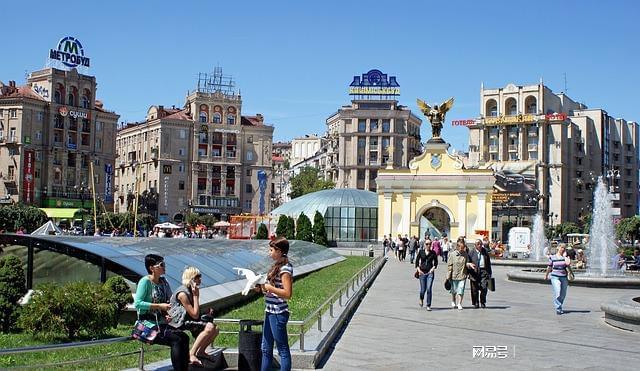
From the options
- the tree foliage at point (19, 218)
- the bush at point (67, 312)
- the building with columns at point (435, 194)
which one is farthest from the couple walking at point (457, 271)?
the tree foliage at point (19, 218)

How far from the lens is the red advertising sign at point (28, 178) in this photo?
82938mm

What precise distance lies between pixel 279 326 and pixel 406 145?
112 meters

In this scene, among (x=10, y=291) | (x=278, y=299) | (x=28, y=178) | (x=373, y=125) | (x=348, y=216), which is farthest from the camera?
(x=373, y=125)

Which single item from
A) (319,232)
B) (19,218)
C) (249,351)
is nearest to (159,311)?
(249,351)

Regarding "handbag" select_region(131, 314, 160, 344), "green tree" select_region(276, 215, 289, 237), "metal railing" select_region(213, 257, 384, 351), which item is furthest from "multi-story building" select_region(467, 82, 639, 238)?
"handbag" select_region(131, 314, 160, 344)

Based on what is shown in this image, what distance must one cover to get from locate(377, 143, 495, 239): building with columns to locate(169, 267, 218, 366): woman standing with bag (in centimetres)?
5774

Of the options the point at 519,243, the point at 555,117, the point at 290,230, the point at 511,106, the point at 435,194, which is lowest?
the point at 519,243

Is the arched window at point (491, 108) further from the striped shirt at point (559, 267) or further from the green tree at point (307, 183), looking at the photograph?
the striped shirt at point (559, 267)

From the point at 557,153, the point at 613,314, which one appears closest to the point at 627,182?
the point at 557,153

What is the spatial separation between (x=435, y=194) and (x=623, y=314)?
171 feet

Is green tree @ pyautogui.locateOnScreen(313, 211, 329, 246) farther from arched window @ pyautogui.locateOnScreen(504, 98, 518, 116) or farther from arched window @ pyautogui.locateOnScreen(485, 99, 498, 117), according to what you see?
arched window @ pyautogui.locateOnScreen(485, 99, 498, 117)

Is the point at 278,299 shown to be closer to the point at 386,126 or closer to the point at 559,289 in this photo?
the point at 559,289

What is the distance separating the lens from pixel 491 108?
134 meters

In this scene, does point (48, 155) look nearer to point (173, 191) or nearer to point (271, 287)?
point (173, 191)
